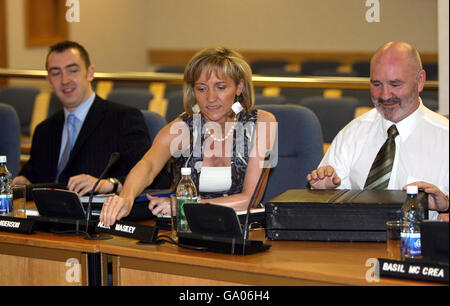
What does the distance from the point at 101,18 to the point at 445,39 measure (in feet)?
26.0

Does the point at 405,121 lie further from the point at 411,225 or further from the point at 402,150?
the point at 411,225

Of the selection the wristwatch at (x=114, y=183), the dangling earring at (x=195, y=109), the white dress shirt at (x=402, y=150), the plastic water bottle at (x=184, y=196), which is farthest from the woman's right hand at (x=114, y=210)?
the white dress shirt at (x=402, y=150)

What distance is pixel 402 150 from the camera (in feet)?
7.77

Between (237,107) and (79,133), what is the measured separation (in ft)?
2.78

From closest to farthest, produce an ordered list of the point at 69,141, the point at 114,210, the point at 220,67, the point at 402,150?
the point at 114,210 → the point at 402,150 → the point at 220,67 → the point at 69,141

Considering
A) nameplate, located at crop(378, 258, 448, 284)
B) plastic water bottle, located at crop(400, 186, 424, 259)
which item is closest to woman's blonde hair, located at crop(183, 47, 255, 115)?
plastic water bottle, located at crop(400, 186, 424, 259)

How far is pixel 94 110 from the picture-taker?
322 centimetres

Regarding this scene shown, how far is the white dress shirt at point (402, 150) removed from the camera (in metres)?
2.29

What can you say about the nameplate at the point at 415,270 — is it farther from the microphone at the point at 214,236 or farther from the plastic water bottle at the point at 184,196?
the plastic water bottle at the point at 184,196

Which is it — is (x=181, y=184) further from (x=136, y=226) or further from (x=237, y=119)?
(x=237, y=119)

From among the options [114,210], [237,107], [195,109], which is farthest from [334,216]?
[195,109]

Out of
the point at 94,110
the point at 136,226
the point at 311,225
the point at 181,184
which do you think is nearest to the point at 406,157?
the point at 311,225

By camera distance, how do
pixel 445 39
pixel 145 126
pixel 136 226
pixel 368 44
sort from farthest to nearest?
pixel 368 44 → pixel 145 126 → pixel 136 226 → pixel 445 39
